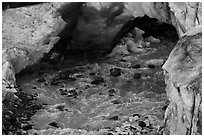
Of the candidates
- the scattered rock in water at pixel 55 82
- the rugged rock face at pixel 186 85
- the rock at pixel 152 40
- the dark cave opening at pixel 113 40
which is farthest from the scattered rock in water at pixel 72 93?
the rock at pixel 152 40

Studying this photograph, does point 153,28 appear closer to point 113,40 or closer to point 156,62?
point 113,40

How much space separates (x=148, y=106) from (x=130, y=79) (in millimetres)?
2325

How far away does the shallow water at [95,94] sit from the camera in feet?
43.5

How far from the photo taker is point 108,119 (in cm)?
1342

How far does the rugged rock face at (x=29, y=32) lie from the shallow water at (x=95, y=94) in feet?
2.60

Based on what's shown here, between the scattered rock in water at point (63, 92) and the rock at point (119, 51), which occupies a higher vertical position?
the rock at point (119, 51)

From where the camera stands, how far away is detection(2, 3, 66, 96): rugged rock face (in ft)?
52.3

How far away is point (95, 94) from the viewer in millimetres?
15109

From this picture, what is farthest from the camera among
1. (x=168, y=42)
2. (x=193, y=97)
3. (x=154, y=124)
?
(x=168, y=42)

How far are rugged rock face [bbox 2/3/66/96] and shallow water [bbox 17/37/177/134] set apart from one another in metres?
0.79

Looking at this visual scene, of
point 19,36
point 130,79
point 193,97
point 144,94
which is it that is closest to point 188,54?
point 193,97

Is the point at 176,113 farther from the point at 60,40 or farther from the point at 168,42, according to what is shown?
the point at 168,42

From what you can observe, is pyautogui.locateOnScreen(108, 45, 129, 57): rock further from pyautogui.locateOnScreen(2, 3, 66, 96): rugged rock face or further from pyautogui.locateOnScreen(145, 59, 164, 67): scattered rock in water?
pyautogui.locateOnScreen(2, 3, 66, 96): rugged rock face

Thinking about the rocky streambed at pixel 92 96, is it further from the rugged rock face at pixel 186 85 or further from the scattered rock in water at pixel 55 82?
the rugged rock face at pixel 186 85
